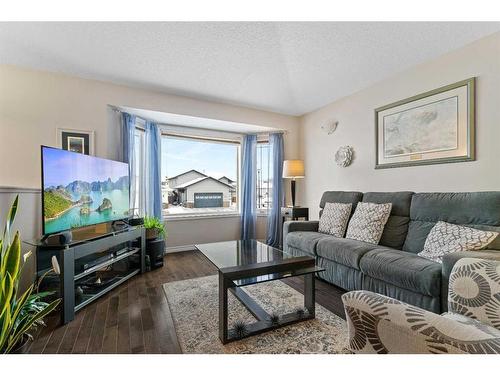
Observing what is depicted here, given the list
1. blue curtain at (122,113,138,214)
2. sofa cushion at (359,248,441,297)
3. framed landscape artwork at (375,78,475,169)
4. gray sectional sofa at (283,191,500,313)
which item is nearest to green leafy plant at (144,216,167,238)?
blue curtain at (122,113,138,214)

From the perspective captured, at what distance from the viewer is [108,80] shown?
9.41 feet

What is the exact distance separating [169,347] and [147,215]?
90.0 inches

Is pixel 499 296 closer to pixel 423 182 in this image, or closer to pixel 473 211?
pixel 473 211

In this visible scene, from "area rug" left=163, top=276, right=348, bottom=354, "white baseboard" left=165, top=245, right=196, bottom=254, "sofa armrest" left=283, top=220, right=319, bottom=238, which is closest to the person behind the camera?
"area rug" left=163, top=276, right=348, bottom=354

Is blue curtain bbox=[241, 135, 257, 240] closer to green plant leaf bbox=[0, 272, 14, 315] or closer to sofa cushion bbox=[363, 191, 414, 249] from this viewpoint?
sofa cushion bbox=[363, 191, 414, 249]

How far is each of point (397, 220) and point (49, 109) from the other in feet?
13.4

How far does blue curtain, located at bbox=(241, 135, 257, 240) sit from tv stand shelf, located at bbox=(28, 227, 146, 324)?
1814mm

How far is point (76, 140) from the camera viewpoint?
2.76 metres

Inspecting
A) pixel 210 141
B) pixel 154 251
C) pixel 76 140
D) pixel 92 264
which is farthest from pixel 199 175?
pixel 92 264

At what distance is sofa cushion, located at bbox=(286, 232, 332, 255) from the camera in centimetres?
260

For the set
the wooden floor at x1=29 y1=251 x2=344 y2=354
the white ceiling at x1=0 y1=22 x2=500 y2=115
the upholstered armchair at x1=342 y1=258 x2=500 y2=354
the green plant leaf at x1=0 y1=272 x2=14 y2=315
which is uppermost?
the white ceiling at x1=0 y1=22 x2=500 y2=115

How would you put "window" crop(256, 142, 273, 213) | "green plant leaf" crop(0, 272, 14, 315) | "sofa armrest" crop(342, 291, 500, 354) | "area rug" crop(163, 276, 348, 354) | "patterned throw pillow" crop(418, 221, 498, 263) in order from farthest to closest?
"window" crop(256, 142, 273, 213) → "patterned throw pillow" crop(418, 221, 498, 263) → "area rug" crop(163, 276, 348, 354) → "green plant leaf" crop(0, 272, 14, 315) → "sofa armrest" crop(342, 291, 500, 354)

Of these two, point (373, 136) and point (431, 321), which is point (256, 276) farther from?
point (373, 136)
